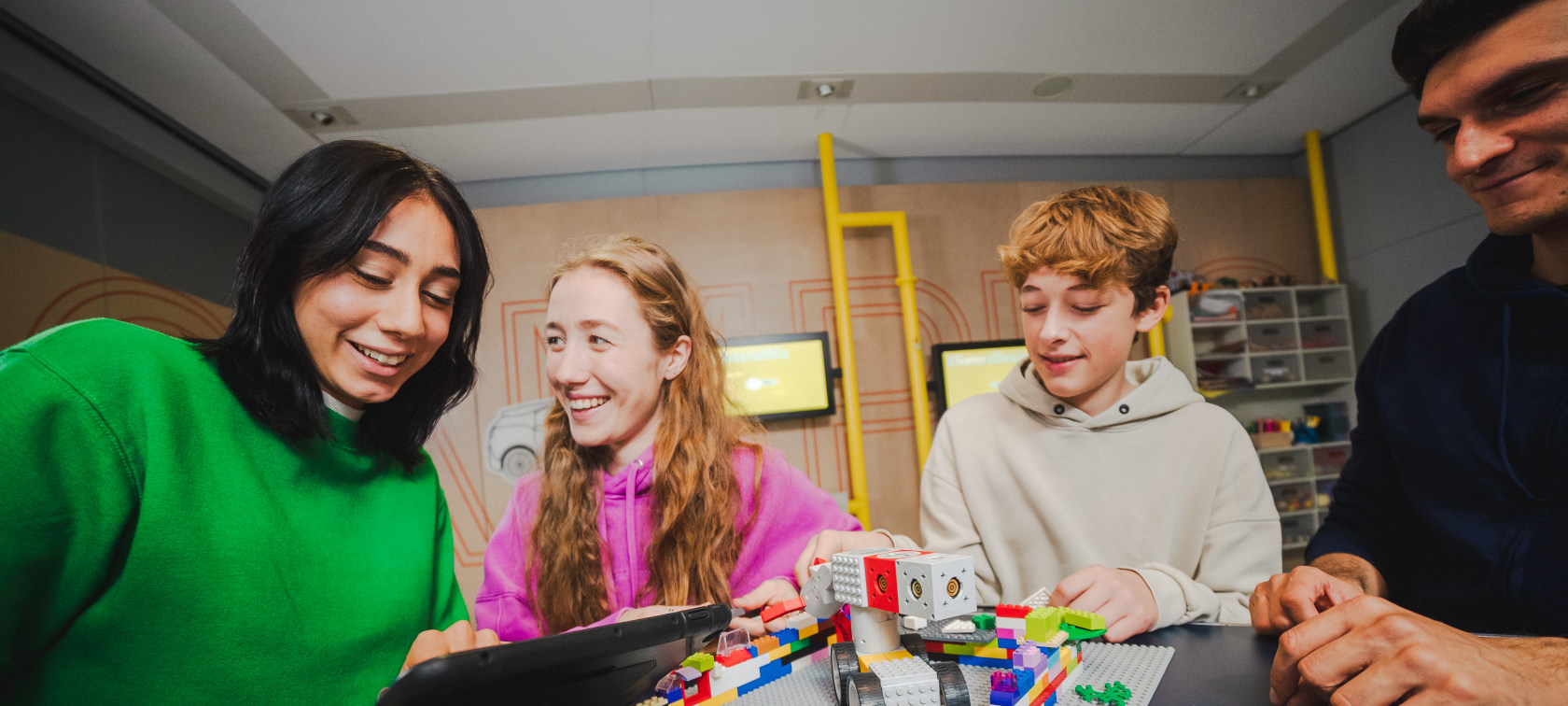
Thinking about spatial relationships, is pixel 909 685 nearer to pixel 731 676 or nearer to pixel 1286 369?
pixel 731 676

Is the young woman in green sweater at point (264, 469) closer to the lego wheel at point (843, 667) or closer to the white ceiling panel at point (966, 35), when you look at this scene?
the lego wheel at point (843, 667)

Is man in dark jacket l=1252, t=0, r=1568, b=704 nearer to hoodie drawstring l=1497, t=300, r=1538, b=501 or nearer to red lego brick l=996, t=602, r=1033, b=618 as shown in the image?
hoodie drawstring l=1497, t=300, r=1538, b=501

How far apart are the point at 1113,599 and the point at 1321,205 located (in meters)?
4.42

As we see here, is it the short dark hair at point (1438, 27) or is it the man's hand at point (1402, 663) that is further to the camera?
the short dark hair at point (1438, 27)

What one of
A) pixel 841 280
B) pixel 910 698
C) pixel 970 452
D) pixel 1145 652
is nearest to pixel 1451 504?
pixel 1145 652

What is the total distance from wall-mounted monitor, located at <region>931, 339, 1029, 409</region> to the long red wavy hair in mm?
2536

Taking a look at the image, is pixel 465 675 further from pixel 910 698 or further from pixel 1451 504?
pixel 1451 504

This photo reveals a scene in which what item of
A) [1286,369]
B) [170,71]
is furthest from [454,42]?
[1286,369]

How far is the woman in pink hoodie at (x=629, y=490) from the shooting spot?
50.7 inches

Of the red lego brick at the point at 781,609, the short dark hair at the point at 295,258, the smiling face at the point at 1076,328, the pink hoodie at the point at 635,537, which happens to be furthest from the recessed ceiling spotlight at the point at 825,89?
the red lego brick at the point at 781,609

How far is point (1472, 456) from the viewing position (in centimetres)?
109

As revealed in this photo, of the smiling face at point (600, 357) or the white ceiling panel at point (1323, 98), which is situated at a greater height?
the white ceiling panel at point (1323, 98)

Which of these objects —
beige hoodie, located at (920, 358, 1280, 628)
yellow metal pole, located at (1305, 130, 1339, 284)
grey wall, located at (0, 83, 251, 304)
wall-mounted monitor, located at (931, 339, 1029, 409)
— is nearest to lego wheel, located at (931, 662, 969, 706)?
beige hoodie, located at (920, 358, 1280, 628)

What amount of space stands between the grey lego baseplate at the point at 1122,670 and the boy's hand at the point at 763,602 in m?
0.38
